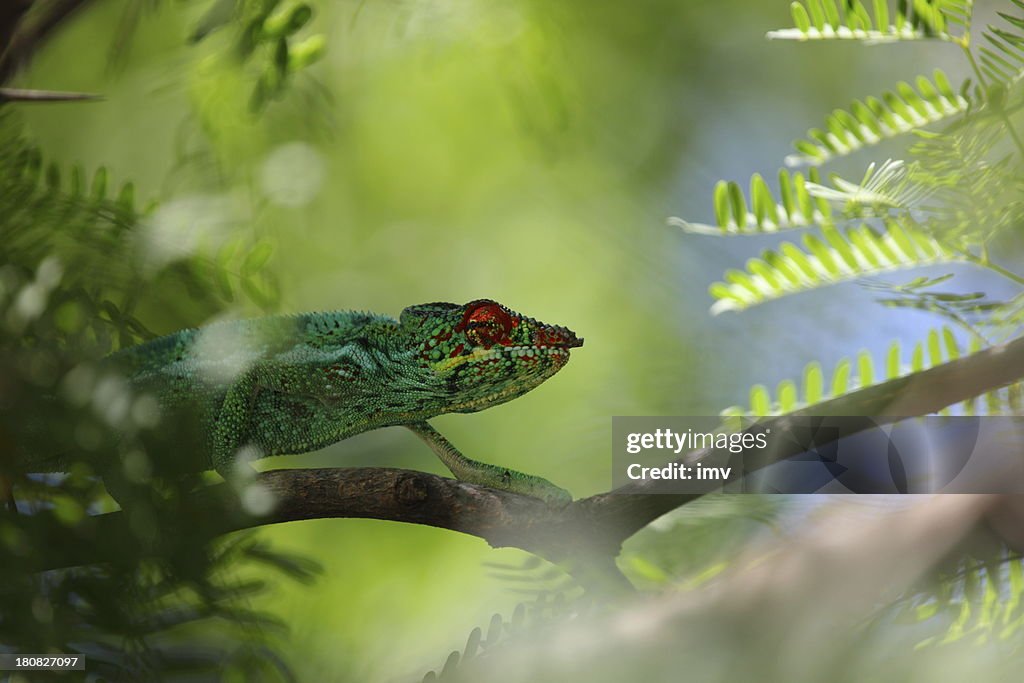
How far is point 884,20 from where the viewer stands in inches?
28.3

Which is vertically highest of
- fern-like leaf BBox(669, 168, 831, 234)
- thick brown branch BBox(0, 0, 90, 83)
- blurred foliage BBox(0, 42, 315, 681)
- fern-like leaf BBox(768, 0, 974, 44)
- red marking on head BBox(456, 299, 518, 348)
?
thick brown branch BBox(0, 0, 90, 83)

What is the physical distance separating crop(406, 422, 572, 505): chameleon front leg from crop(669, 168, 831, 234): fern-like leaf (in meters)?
0.24

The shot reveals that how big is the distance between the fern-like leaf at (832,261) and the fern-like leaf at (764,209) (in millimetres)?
24

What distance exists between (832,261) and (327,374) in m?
0.47

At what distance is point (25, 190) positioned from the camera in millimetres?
831

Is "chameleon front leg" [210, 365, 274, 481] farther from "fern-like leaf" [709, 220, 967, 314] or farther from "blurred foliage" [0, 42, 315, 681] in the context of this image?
"fern-like leaf" [709, 220, 967, 314]

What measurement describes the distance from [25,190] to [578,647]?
664 millimetres

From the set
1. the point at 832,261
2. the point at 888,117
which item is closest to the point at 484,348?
the point at 832,261

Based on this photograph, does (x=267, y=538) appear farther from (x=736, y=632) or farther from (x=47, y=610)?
(x=736, y=632)

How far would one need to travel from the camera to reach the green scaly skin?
0.77 m

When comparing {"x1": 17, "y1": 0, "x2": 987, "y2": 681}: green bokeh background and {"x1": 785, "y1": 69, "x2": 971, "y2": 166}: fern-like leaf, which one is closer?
{"x1": 785, "y1": 69, "x2": 971, "y2": 166}: fern-like leaf

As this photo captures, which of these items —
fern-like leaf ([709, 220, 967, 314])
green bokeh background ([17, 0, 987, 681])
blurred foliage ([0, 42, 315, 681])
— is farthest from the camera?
green bokeh background ([17, 0, 987, 681])

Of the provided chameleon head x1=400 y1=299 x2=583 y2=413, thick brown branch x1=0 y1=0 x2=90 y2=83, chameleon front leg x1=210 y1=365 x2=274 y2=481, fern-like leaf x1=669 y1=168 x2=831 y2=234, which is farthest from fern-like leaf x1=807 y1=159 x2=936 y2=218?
thick brown branch x1=0 y1=0 x2=90 y2=83

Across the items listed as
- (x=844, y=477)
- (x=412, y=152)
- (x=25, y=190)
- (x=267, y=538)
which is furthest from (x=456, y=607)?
(x=412, y=152)
